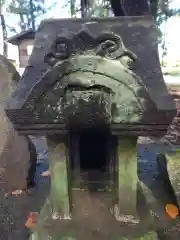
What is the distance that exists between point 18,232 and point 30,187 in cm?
64

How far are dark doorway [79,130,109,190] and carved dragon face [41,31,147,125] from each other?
0.68 metres

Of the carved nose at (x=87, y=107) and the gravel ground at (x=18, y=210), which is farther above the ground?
the carved nose at (x=87, y=107)

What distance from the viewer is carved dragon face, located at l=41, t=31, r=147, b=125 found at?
152 centimetres

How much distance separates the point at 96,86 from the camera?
155 centimetres

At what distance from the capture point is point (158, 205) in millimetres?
2389

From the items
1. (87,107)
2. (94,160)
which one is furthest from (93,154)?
(87,107)

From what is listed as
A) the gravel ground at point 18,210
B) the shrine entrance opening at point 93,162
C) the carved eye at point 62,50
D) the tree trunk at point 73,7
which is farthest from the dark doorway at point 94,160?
the tree trunk at point 73,7

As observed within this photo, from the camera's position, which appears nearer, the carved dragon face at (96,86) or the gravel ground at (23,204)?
the carved dragon face at (96,86)

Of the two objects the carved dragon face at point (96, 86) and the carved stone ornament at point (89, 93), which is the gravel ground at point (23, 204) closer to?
the carved stone ornament at point (89, 93)

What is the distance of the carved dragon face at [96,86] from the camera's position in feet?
4.98

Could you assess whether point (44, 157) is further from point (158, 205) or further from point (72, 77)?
point (72, 77)

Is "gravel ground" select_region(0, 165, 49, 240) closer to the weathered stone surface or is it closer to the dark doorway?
the weathered stone surface

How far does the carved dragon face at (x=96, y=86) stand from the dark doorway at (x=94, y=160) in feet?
2.23

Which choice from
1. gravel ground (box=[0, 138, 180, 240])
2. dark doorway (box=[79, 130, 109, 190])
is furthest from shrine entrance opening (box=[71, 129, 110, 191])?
gravel ground (box=[0, 138, 180, 240])
